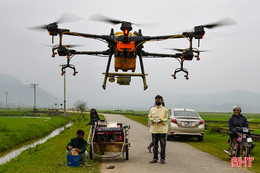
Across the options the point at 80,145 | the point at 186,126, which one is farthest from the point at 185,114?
the point at 80,145

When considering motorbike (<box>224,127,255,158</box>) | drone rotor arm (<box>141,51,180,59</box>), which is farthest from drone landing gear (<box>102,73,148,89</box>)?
motorbike (<box>224,127,255,158</box>)

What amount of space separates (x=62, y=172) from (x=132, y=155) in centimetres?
352

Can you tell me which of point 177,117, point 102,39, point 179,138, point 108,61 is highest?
point 102,39

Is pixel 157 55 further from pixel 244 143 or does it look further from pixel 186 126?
pixel 244 143

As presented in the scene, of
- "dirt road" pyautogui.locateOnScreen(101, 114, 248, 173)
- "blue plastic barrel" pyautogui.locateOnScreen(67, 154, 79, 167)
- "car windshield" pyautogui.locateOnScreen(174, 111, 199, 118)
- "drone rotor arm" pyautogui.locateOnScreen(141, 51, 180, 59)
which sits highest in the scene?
"drone rotor arm" pyautogui.locateOnScreen(141, 51, 180, 59)

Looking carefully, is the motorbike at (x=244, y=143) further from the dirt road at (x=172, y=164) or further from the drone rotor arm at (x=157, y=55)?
the drone rotor arm at (x=157, y=55)

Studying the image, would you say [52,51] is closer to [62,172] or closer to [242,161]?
[62,172]

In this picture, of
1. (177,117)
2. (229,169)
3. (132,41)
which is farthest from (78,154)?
(177,117)

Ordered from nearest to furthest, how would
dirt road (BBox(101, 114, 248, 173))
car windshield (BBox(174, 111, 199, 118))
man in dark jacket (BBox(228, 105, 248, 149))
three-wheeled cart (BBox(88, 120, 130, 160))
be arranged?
1. dirt road (BBox(101, 114, 248, 173))
2. three-wheeled cart (BBox(88, 120, 130, 160))
3. man in dark jacket (BBox(228, 105, 248, 149))
4. car windshield (BBox(174, 111, 199, 118))

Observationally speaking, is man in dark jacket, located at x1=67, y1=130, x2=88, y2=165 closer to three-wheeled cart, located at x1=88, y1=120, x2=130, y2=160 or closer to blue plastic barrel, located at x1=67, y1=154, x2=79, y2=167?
blue plastic barrel, located at x1=67, y1=154, x2=79, y2=167

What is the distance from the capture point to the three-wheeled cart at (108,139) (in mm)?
9227

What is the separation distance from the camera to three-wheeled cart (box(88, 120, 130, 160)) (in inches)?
363

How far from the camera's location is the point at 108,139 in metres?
9.95

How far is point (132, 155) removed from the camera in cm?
1040
